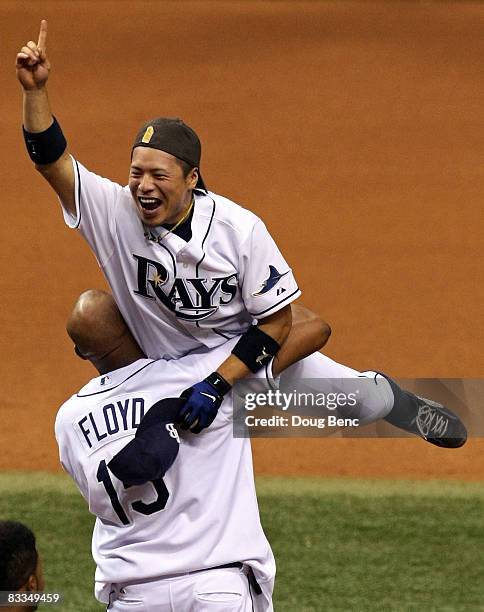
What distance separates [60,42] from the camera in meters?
12.4

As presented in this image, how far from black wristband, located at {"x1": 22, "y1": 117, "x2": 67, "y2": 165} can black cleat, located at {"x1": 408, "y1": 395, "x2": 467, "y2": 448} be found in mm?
2237

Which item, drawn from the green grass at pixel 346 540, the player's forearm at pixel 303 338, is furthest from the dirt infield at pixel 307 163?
the player's forearm at pixel 303 338

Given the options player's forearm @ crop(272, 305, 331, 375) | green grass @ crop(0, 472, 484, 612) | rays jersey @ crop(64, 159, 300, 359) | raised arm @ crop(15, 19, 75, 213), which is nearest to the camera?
raised arm @ crop(15, 19, 75, 213)

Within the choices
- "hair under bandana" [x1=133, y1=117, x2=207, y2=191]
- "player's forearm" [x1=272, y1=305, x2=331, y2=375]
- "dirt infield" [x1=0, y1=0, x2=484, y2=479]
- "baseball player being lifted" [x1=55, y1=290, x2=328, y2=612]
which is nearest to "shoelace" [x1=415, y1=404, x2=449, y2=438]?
"player's forearm" [x1=272, y1=305, x2=331, y2=375]

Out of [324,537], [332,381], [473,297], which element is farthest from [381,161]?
[332,381]

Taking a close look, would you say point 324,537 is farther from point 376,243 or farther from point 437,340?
point 376,243

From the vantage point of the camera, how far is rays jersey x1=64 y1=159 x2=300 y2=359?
4.23 meters

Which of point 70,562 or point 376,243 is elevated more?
point 376,243

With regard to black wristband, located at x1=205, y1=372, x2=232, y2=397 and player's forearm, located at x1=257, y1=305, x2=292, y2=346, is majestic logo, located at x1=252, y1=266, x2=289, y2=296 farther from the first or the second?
black wristband, located at x1=205, y1=372, x2=232, y2=397

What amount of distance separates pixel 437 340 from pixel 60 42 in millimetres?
5508

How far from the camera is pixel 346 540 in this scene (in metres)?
7.18

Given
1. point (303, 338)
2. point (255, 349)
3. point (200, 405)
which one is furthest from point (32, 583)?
point (303, 338)

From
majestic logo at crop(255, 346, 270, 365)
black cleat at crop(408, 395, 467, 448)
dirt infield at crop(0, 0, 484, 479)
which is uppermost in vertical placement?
dirt infield at crop(0, 0, 484, 479)

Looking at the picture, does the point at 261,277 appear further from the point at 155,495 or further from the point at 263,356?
the point at 155,495
